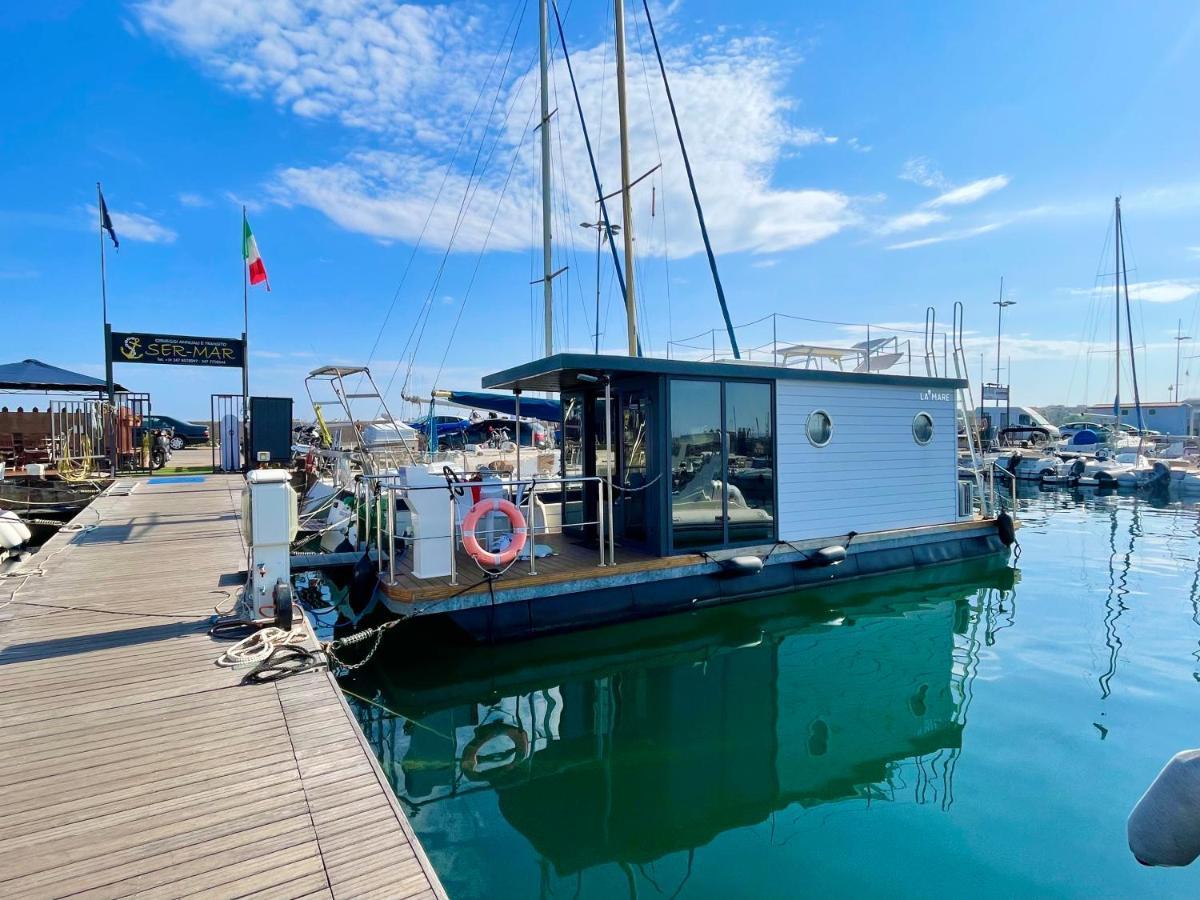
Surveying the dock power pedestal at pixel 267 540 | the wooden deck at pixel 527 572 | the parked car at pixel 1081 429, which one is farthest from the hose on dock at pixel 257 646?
the parked car at pixel 1081 429

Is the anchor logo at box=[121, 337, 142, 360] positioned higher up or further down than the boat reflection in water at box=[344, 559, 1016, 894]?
higher up

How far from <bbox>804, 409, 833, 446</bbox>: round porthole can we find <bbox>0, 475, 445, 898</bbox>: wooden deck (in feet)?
22.0

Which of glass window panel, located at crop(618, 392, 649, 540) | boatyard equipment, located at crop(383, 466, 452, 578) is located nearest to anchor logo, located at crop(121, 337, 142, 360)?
boatyard equipment, located at crop(383, 466, 452, 578)

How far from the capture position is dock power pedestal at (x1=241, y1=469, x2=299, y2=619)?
5.36 metres

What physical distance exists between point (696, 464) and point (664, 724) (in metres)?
3.23

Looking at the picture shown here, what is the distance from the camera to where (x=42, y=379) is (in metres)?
16.7

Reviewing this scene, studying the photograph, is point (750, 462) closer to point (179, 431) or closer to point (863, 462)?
point (863, 462)

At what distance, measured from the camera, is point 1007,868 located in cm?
380

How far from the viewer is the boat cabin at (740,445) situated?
307 inches

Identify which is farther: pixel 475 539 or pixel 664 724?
pixel 475 539

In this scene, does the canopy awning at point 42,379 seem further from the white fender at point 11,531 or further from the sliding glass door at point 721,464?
the sliding glass door at point 721,464

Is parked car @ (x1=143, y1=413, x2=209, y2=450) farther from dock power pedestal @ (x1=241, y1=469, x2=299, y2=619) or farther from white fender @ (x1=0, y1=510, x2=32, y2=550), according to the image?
dock power pedestal @ (x1=241, y1=469, x2=299, y2=619)

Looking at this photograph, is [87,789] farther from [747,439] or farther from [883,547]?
[883,547]

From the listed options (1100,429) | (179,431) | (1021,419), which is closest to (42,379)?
(179,431)
